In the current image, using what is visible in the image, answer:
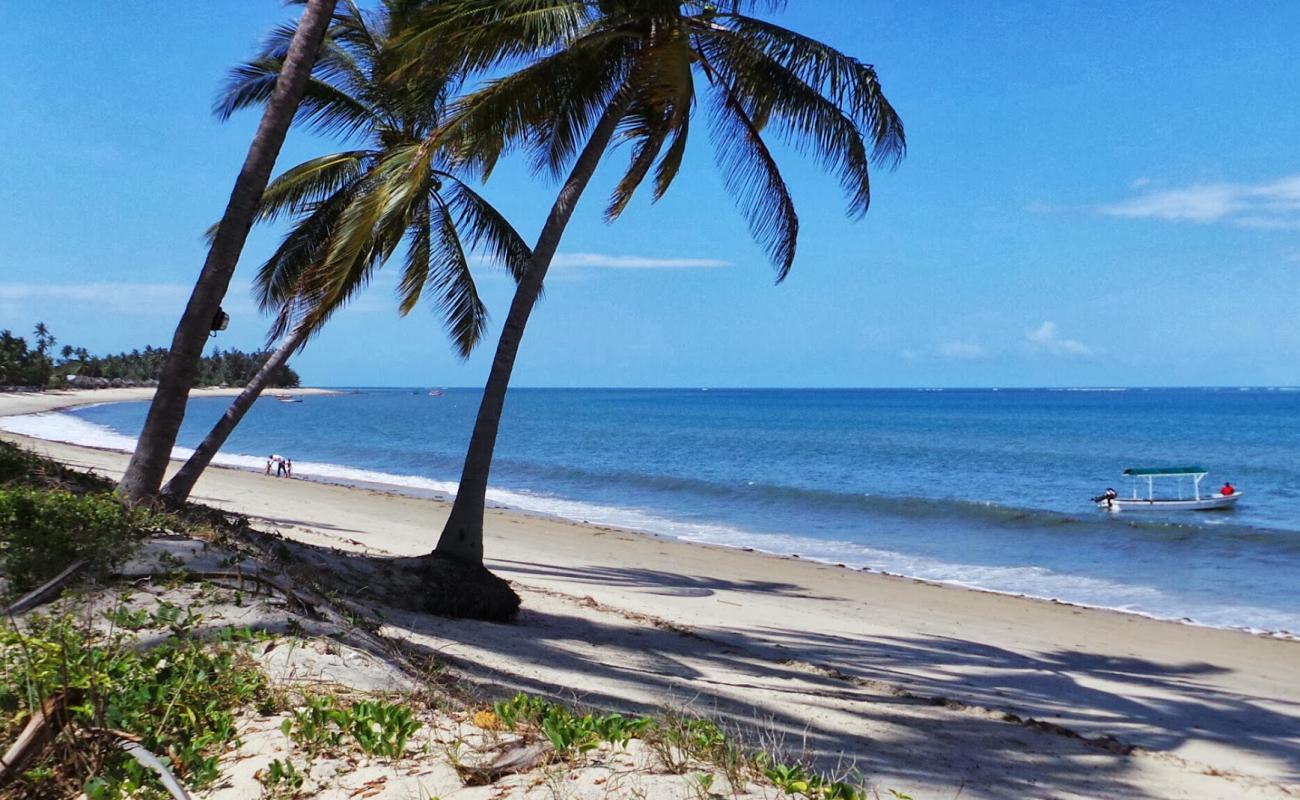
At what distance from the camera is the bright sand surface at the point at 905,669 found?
6016 mm

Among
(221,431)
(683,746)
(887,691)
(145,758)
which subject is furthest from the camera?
(221,431)

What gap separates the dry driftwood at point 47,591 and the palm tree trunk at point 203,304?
8.14 ft

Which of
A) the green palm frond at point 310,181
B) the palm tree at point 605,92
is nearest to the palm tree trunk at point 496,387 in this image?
the palm tree at point 605,92

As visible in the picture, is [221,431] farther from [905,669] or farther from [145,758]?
[145,758]

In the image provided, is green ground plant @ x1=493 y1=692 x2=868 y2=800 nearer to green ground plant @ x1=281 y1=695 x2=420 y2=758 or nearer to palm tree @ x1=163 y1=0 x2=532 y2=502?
green ground plant @ x1=281 y1=695 x2=420 y2=758

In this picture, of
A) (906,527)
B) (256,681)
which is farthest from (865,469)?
(256,681)

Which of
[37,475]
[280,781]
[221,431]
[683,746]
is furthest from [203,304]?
[683,746]

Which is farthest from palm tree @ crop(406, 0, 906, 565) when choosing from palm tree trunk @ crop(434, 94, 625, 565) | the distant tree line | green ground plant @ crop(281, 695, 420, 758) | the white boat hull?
the distant tree line

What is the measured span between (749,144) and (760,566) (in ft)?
28.4

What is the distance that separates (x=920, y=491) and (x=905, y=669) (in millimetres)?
21453

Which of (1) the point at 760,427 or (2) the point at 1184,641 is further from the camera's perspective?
(1) the point at 760,427

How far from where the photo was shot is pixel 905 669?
357 inches

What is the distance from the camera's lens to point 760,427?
73.6 metres

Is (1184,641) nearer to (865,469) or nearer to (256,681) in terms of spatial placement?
(256,681)
